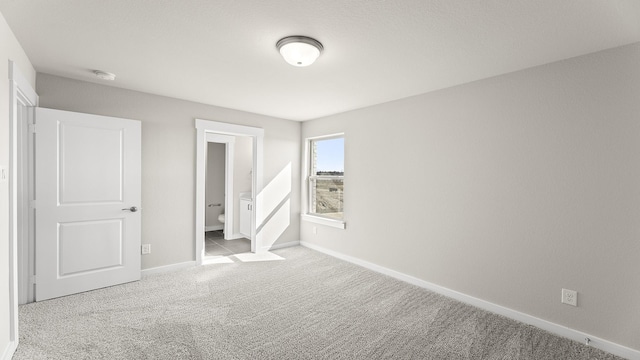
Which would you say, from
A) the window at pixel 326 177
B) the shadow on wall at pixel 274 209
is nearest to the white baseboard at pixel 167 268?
the shadow on wall at pixel 274 209

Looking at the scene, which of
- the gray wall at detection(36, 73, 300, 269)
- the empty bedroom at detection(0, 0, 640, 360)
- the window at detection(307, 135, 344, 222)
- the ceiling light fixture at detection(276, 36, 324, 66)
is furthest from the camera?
the window at detection(307, 135, 344, 222)

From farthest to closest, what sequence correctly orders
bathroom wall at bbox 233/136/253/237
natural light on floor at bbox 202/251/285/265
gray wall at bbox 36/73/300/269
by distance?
bathroom wall at bbox 233/136/253/237 → natural light on floor at bbox 202/251/285/265 → gray wall at bbox 36/73/300/269

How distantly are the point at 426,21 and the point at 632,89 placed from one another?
5.43ft

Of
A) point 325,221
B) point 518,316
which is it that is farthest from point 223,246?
point 518,316

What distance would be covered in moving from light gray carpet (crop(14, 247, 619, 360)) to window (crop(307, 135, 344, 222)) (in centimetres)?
158

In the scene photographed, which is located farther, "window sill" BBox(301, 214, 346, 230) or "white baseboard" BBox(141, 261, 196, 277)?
"window sill" BBox(301, 214, 346, 230)

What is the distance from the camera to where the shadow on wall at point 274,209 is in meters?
4.88

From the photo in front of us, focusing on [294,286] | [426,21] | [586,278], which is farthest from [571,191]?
[294,286]

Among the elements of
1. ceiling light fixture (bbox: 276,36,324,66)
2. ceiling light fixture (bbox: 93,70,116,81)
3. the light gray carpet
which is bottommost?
the light gray carpet

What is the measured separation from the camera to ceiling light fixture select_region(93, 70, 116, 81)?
2.95 meters

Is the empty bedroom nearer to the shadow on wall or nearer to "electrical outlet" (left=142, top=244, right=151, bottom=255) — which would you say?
"electrical outlet" (left=142, top=244, right=151, bottom=255)

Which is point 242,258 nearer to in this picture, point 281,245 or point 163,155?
point 281,245

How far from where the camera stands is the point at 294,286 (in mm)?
3410

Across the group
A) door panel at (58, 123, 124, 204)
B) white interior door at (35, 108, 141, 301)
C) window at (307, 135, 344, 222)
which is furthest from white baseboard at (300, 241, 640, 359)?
door panel at (58, 123, 124, 204)
